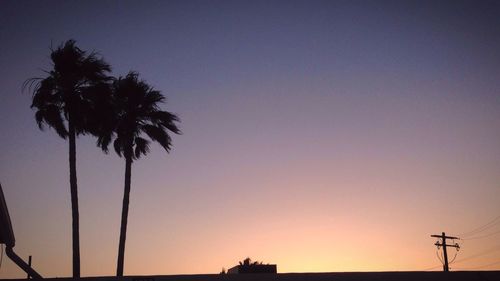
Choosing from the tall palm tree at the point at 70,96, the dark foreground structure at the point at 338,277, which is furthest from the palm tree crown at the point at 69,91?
the dark foreground structure at the point at 338,277

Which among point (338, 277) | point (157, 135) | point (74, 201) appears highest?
point (157, 135)

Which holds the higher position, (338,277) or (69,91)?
(69,91)

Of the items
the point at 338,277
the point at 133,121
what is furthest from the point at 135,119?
the point at 338,277

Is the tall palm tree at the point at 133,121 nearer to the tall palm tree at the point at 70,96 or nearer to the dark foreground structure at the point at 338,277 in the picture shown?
the tall palm tree at the point at 70,96

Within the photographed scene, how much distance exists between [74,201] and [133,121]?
5.78 metres

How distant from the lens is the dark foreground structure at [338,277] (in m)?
15.5

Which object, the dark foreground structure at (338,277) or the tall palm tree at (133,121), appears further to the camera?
the tall palm tree at (133,121)

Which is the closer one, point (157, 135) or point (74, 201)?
point (74, 201)

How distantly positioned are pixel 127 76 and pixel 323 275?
17.0 m

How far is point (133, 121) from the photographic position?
1056 inches

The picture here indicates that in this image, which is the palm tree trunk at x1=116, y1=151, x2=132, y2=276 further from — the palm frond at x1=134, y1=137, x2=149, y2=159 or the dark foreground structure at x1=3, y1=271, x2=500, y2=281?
the dark foreground structure at x1=3, y1=271, x2=500, y2=281

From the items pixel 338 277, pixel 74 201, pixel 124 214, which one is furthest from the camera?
pixel 124 214

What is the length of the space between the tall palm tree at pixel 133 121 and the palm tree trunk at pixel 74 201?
1.90 meters

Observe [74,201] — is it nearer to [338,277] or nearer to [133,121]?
[133,121]
